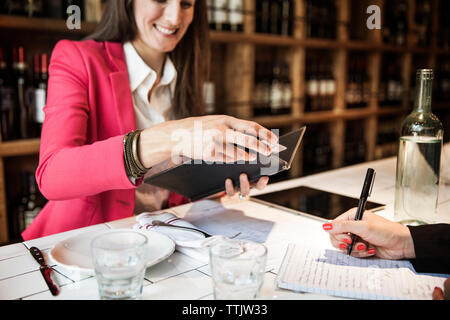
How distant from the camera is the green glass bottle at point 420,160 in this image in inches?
38.1

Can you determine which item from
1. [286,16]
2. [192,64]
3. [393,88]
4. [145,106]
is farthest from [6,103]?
[393,88]

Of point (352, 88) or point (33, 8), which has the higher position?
point (33, 8)

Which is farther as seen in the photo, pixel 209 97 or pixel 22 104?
pixel 209 97

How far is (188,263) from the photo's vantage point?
0.77m

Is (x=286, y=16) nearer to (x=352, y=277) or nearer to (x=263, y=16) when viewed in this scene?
(x=263, y=16)

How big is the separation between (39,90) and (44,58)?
13cm

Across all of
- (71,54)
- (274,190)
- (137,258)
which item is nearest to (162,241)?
(137,258)

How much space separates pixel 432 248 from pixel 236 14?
1.79 meters

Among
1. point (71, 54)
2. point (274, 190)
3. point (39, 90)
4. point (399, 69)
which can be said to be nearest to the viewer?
point (71, 54)

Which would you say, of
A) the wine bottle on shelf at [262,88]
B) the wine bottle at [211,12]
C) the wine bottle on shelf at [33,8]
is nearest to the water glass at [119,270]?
the wine bottle on shelf at [33,8]

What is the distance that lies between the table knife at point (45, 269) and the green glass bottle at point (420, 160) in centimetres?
77

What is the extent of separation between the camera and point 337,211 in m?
1.10

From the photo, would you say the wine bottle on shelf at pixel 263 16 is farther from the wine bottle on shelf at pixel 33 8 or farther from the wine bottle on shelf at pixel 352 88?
the wine bottle on shelf at pixel 33 8
